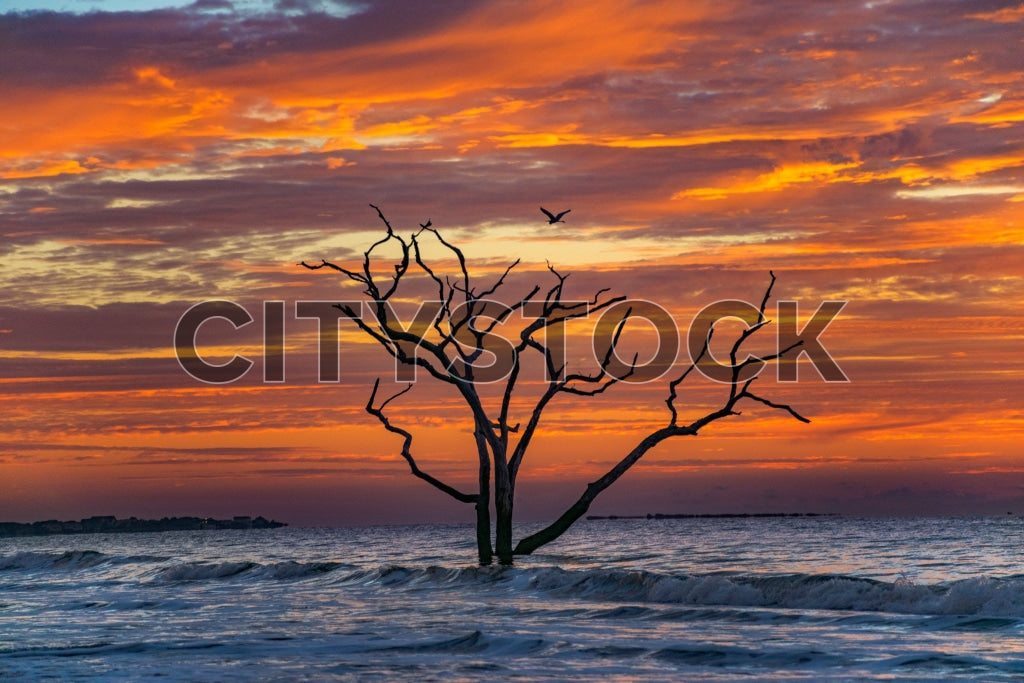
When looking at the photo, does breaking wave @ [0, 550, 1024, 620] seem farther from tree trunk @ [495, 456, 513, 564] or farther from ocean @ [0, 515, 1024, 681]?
tree trunk @ [495, 456, 513, 564]

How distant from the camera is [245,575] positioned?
28844 millimetres

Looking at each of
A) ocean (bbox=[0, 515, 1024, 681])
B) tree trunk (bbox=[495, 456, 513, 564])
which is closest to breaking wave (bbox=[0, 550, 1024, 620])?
ocean (bbox=[0, 515, 1024, 681])

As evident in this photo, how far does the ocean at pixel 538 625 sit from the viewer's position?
12.3m

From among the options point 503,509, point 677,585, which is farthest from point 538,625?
point 503,509

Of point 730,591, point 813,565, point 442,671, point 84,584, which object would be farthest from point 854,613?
point 84,584

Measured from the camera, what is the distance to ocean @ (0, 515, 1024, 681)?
1227 cm

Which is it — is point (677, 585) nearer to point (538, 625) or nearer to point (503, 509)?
point (538, 625)

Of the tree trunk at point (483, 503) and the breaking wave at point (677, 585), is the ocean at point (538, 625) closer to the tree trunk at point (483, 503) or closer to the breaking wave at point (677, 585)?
the breaking wave at point (677, 585)

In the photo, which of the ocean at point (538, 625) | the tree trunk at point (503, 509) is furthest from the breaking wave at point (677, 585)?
the tree trunk at point (503, 509)

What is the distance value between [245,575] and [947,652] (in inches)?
797

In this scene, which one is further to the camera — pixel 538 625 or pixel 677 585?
pixel 677 585

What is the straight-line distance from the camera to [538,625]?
52.4 ft

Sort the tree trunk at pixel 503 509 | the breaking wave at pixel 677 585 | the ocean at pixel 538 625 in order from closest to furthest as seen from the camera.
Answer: the ocean at pixel 538 625 < the breaking wave at pixel 677 585 < the tree trunk at pixel 503 509

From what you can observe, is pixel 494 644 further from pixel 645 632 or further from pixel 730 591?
pixel 730 591
